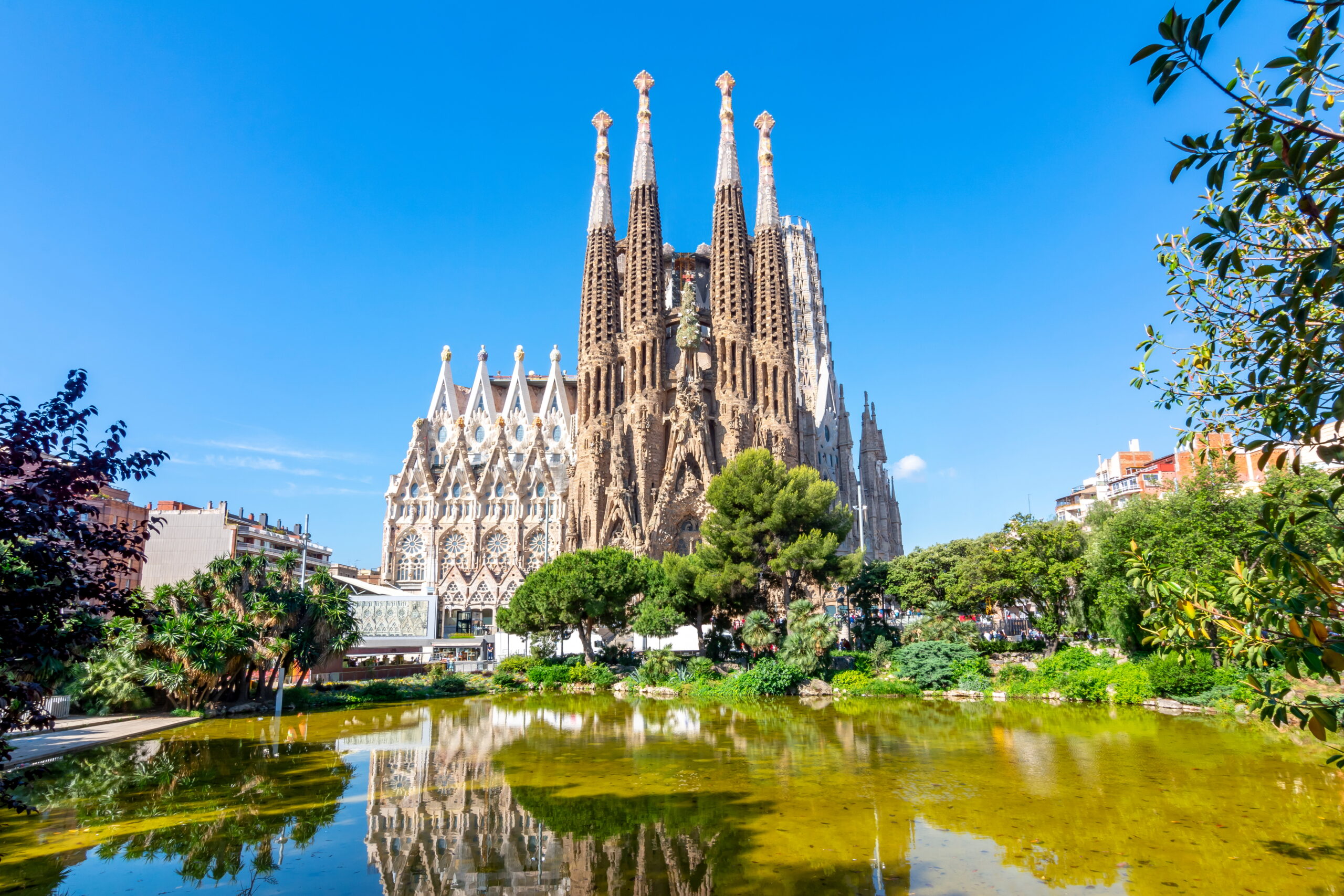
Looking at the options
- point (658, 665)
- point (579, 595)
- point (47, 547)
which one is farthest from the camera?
point (579, 595)

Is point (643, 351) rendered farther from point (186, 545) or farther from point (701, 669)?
point (186, 545)

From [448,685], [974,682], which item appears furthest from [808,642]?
[448,685]

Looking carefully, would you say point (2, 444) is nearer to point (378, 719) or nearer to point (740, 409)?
point (378, 719)

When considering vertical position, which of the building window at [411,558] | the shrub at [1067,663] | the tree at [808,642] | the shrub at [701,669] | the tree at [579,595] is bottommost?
the shrub at [701,669]

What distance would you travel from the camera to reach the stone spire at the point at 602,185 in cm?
5266

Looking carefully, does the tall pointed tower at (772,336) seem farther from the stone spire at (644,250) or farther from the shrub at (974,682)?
the shrub at (974,682)

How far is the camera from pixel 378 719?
830 inches

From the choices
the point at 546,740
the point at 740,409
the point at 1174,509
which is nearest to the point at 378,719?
the point at 546,740

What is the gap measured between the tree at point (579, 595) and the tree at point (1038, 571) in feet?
47.0

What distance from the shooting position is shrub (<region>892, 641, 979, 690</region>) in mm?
26203

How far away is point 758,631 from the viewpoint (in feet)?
95.2

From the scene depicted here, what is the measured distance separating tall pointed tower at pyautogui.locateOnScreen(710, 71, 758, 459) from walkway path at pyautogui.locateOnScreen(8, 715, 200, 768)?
32492 mm

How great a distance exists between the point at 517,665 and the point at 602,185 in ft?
116

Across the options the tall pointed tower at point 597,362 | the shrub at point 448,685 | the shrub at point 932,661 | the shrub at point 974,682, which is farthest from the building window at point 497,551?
the shrub at point 974,682
